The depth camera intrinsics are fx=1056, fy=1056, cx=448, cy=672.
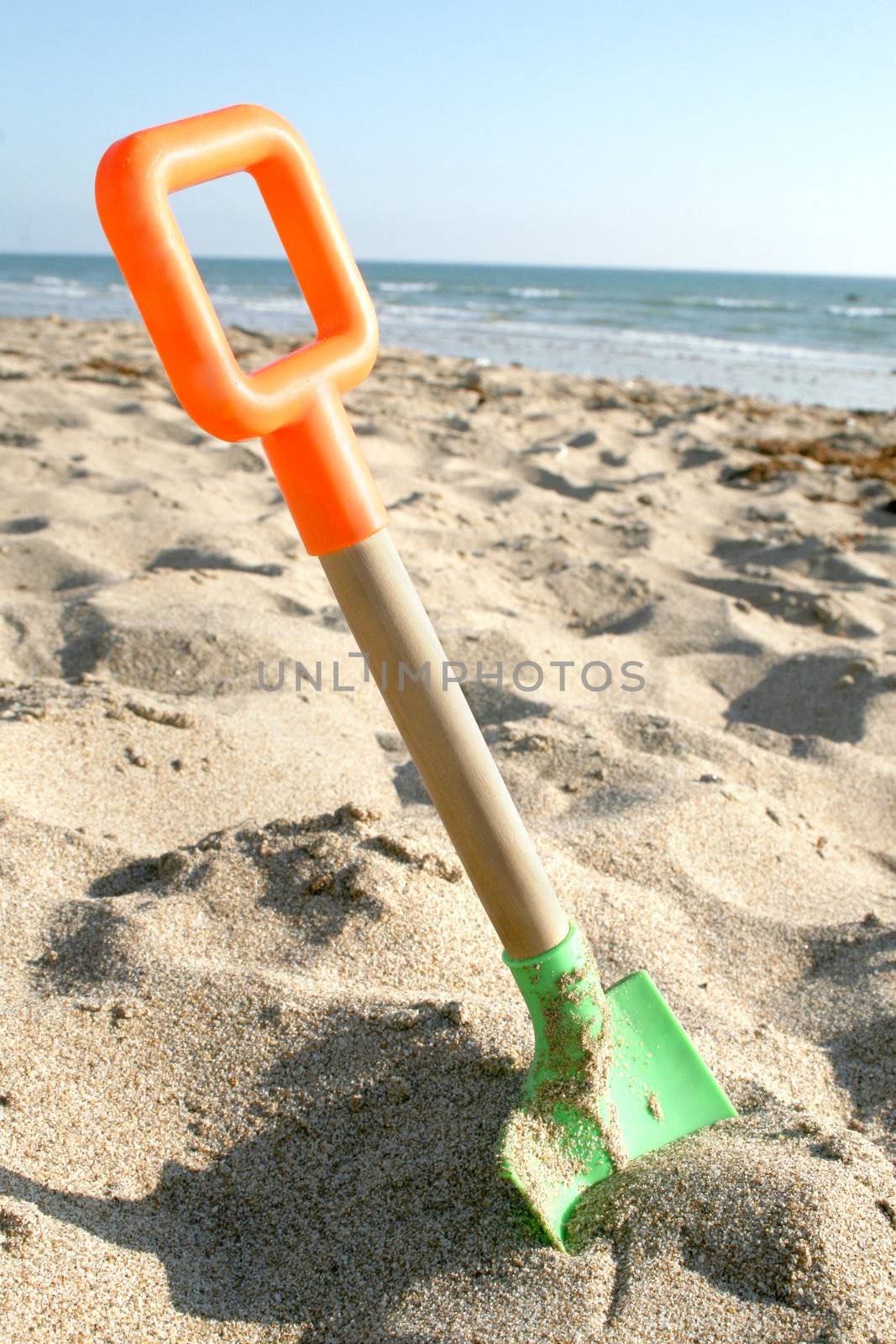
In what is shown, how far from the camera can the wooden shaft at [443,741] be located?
3.26ft

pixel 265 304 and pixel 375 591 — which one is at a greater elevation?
pixel 265 304

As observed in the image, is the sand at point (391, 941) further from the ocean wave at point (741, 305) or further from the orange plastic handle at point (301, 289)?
the ocean wave at point (741, 305)

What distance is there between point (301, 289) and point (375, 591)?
27cm

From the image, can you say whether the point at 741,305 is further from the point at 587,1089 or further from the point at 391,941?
the point at 587,1089

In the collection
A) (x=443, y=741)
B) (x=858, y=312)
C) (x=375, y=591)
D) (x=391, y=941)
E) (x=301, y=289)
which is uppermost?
(x=858, y=312)

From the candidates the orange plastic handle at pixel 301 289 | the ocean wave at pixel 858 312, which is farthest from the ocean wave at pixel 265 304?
the orange plastic handle at pixel 301 289

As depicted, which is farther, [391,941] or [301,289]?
[391,941]

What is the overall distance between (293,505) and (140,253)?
249 millimetres

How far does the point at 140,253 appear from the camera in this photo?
83 centimetres

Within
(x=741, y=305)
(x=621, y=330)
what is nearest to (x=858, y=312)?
(x=741, y=305)

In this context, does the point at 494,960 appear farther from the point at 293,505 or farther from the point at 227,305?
the point at 227,305

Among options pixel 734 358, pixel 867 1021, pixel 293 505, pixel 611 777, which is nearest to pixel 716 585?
pixel 611 777

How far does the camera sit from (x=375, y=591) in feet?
3.25

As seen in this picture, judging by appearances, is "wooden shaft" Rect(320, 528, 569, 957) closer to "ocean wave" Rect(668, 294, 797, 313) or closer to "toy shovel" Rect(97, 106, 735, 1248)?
"toy shovel" Rect(97, 106, 735, 1248)
